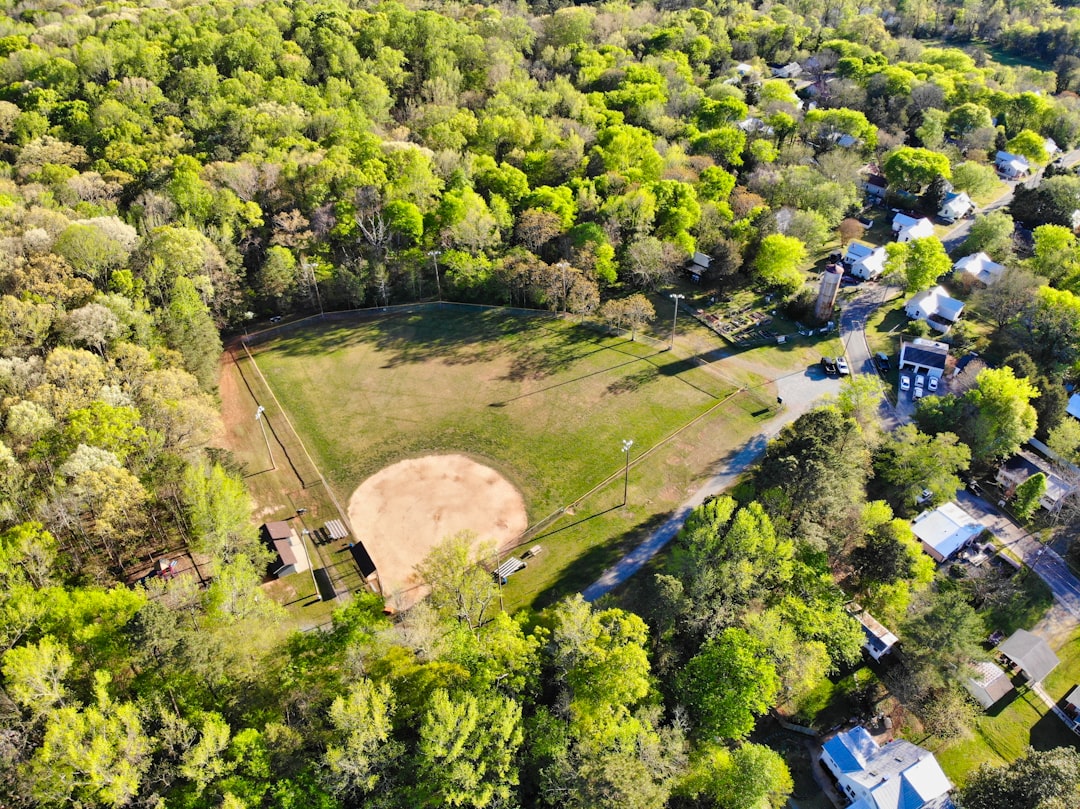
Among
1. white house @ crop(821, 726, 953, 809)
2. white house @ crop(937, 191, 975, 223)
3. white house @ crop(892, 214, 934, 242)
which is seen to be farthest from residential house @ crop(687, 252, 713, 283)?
white house @ crop(821, 726, 953, 809)

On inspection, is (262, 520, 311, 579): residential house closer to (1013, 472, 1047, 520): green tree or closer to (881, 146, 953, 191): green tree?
(1013, 472, 1047, 520): green tree

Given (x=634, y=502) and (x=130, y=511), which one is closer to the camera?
(x=130, y=511)

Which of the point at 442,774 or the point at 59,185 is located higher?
the point at 59,185

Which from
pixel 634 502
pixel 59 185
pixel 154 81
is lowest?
pixel 634 502

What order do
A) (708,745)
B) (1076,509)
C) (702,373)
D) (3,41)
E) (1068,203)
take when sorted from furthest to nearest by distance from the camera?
(3,41), (1068,203), (702,373), (1076,509), (708,745)

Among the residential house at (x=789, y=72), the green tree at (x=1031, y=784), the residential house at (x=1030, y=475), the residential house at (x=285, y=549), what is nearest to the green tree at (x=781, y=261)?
the residential house at (x=1030, y=475)

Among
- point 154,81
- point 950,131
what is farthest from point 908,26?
point 154,81

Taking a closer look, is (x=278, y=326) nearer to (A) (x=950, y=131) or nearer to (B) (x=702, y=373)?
(B) (x=702, y=373)
